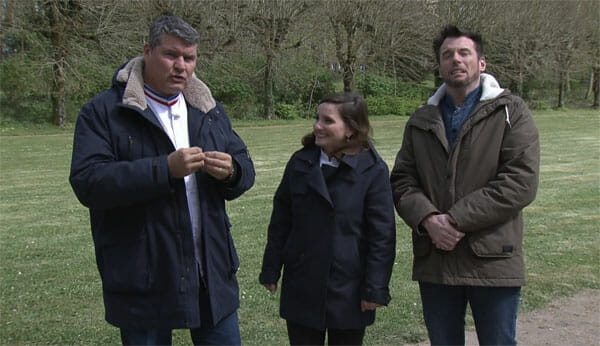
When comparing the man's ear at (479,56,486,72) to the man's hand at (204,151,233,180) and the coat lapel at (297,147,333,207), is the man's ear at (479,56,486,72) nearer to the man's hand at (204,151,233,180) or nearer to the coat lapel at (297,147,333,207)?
the coat lapel at (297,147,333,207)

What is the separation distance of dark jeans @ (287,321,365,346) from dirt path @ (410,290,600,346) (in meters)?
1.64

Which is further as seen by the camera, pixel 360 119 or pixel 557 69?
pixel 557 69

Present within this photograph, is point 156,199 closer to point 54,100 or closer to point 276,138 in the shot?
point 276,138

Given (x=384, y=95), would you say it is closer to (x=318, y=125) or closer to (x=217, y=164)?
(x=318, y=125)

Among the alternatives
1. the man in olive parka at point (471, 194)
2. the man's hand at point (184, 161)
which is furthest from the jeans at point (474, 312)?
the man's hand at point (184, 161)

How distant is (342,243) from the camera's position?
3090mm

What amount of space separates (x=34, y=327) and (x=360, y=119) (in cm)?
348

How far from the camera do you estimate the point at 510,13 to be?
38188 millimetres

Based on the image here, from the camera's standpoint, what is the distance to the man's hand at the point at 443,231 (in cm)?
300

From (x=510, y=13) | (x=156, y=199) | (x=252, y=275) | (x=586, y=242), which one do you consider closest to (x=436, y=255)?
(x=156, y=199)

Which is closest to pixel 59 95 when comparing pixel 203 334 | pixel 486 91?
pixel 203 334

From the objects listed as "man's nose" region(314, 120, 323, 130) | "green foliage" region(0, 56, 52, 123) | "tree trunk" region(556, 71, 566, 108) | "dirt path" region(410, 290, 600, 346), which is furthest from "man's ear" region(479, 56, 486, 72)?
"tree trunk" region(556, 71, 566, 108)

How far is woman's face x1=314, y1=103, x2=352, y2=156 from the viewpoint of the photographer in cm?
315

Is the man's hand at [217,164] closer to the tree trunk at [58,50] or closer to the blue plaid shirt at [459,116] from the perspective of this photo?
the blue plaid shirt at [459,116]
